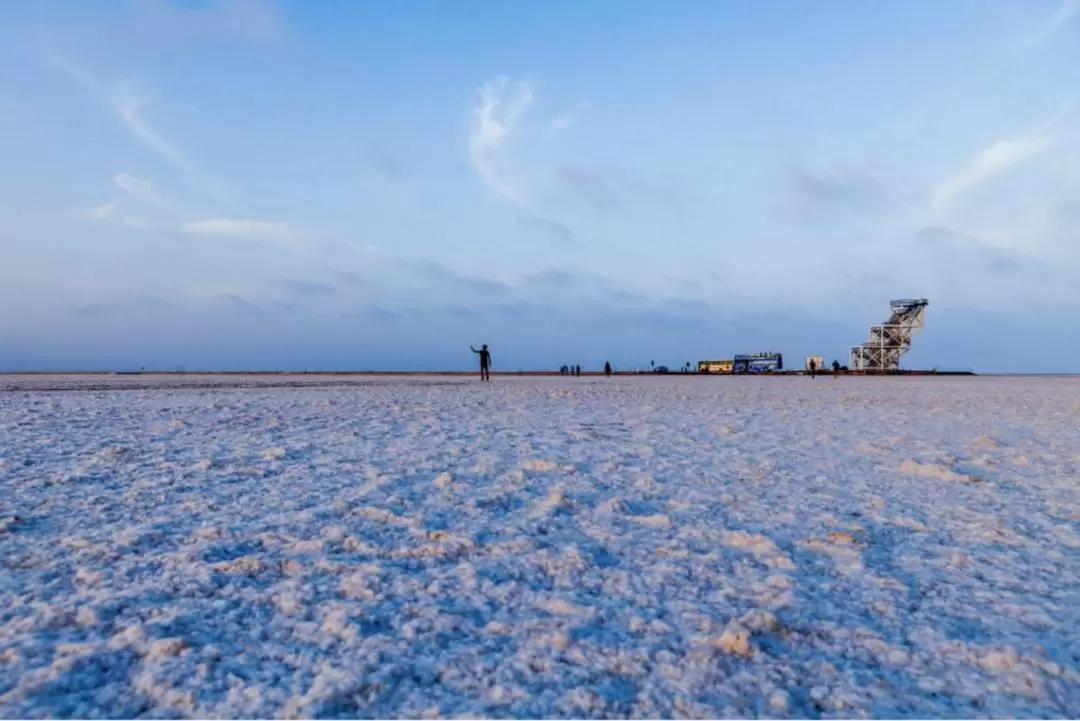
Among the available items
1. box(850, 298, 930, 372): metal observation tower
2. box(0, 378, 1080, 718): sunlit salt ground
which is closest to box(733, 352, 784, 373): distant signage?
box(850, 298, 930, 372): metal observation tower

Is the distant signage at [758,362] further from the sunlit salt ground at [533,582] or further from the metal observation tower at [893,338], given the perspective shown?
the sunlit salt ground at [533,582]

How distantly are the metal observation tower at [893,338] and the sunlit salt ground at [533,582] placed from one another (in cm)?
6674

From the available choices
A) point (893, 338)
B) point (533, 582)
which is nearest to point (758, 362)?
point (893, 338)

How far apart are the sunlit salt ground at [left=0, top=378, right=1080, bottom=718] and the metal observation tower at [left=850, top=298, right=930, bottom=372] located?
2627 inches

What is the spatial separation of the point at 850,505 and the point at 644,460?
8.70ft

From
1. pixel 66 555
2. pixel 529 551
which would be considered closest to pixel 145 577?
pixel 66 555

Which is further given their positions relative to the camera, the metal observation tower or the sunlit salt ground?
the metal observation tower

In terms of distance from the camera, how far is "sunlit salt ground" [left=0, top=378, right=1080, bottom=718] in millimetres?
3270

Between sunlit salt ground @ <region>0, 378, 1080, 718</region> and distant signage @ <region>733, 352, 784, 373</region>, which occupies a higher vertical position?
distant signage @ <region>733, 352, 784, 373</region>

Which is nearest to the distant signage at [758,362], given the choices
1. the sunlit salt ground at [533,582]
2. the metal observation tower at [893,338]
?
the metal observation tower at [893,338]

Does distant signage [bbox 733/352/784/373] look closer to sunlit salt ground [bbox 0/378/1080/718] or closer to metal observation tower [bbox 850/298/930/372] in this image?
metal observation tower [bbox 850/298/930/372]

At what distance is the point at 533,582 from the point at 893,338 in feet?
247

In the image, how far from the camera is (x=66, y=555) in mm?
4996

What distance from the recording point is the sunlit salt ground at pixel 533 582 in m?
3.27
